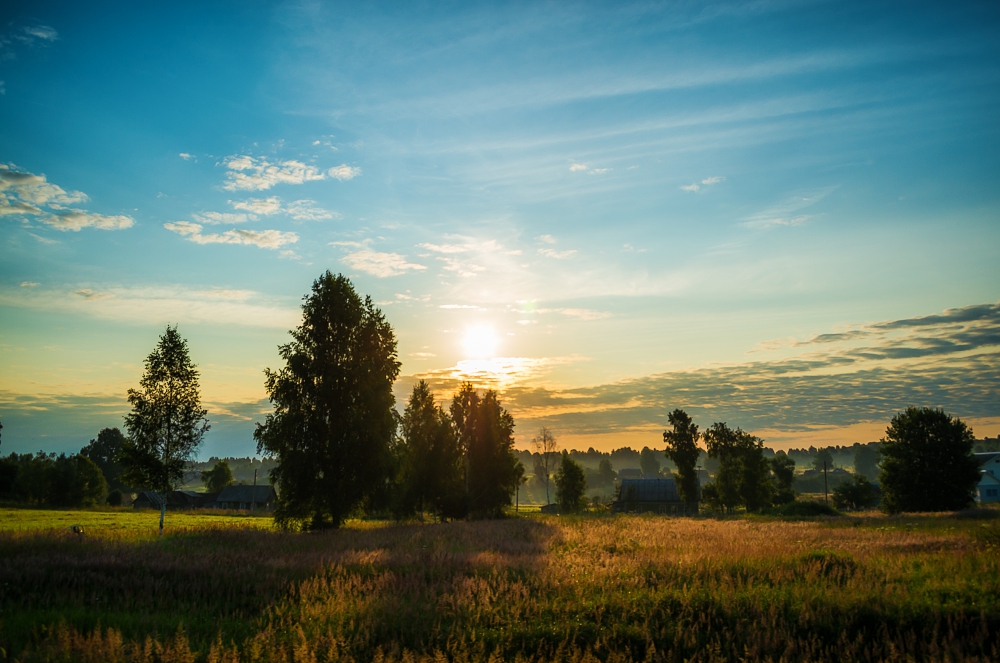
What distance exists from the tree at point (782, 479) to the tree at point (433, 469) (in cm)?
4756

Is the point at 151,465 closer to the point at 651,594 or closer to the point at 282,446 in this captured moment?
the point at 282,446

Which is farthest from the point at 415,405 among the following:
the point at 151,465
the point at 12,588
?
the point at 12,588

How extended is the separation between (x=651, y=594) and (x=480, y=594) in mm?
3320

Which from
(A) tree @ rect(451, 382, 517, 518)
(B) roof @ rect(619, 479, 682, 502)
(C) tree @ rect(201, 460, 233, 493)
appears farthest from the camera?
(C) tree @ rect(201, 460, 233, 493)

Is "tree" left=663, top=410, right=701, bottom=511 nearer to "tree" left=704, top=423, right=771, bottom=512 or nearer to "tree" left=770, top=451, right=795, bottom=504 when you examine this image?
"tree" left=704, top=423, right=771, bottom=512

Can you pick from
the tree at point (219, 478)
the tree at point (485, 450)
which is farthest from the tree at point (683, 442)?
the tree at point (219, 478)

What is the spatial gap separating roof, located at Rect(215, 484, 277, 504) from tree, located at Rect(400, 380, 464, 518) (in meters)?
61.7

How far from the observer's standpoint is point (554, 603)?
32.7 feet

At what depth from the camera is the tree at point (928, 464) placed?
51.8 metres

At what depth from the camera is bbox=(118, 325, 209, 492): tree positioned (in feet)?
92.2

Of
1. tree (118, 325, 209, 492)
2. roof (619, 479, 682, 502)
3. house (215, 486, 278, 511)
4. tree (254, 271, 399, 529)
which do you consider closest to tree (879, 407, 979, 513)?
roof (619, 479, 682, 502)

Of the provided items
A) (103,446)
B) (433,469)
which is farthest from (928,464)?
(103,446)

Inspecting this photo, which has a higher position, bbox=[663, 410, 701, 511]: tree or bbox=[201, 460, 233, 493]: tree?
bbox=[663, 410, 701, 511]: tree

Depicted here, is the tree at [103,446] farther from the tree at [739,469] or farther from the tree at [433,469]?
the tree at [739,469]
